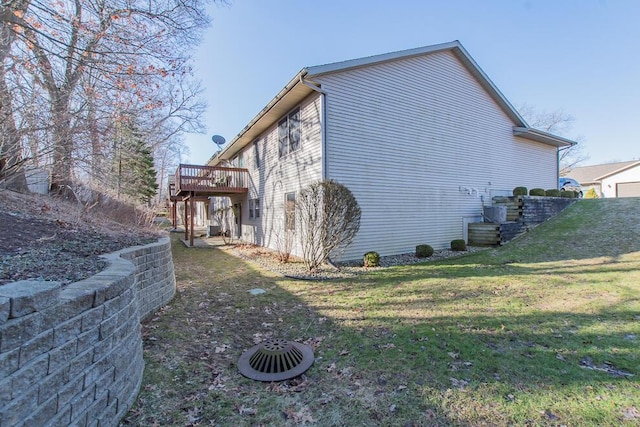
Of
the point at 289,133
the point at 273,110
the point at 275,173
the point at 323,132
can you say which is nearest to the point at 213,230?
the point at 275,173

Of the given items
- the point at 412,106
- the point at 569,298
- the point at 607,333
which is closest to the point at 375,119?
the point at 412,106

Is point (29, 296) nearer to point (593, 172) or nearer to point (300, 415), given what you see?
point (300, 415)

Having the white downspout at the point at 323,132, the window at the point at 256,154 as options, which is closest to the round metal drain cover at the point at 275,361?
the white downspout at the point at 323,132

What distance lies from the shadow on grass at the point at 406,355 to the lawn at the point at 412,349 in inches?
0.6

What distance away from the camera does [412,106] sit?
1070cm

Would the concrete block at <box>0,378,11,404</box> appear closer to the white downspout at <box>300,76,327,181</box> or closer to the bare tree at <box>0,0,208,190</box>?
the bare tree at <box>0,0,208,190</box>

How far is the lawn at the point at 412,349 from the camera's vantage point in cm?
255

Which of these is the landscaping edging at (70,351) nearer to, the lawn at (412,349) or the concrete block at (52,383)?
the concrete block at (52,383)

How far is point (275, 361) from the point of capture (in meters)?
3.32

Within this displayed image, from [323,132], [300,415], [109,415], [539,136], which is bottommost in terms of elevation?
[300,415]

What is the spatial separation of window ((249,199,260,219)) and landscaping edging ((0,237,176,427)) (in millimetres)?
11300

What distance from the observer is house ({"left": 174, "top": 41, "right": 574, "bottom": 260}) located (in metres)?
9.23

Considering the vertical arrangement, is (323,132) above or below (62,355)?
above

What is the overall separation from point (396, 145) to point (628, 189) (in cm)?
3215
